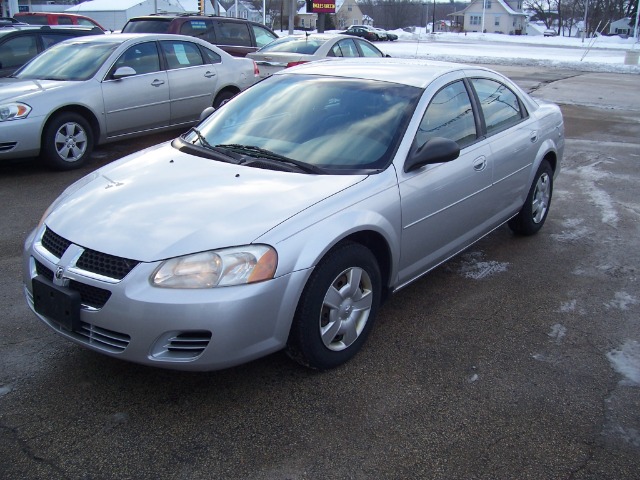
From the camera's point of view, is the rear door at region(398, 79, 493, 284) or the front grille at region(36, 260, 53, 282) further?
the rear door at region(398, 79, 493, 284)

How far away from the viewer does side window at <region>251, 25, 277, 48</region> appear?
15308mm

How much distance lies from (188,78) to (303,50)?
3.94 m

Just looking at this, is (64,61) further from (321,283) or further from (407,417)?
(407,417)

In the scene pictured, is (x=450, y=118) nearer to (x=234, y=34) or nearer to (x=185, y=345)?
(x=185, y=345)

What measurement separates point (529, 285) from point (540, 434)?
1.93m

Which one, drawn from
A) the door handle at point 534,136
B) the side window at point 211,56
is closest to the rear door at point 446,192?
the door handle at point 534,136

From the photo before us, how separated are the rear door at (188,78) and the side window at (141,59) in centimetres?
18

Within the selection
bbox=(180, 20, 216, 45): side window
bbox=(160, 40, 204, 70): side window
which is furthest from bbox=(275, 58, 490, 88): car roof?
bbox=(180, 20, 216, 45): side window

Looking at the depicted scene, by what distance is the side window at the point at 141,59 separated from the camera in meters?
8.42

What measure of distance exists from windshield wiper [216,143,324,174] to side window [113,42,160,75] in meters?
4.91

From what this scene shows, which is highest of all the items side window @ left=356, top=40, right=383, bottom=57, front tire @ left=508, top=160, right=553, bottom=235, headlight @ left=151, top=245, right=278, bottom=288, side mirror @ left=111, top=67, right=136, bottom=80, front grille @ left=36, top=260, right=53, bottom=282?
side window @ left=356, top=40, right=383, bottom=57

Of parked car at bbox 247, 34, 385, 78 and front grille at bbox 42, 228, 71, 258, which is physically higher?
parked car at bbox 247, 34, 385, 78

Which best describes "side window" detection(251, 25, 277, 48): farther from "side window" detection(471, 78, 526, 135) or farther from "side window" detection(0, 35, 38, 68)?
"side window" detection(471, 78, 526, 135)

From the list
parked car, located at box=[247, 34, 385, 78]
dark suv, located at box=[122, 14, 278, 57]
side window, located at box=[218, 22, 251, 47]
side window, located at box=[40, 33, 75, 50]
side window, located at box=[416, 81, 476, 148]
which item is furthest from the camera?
side window, located at box=[218, 22, 251, 47]
